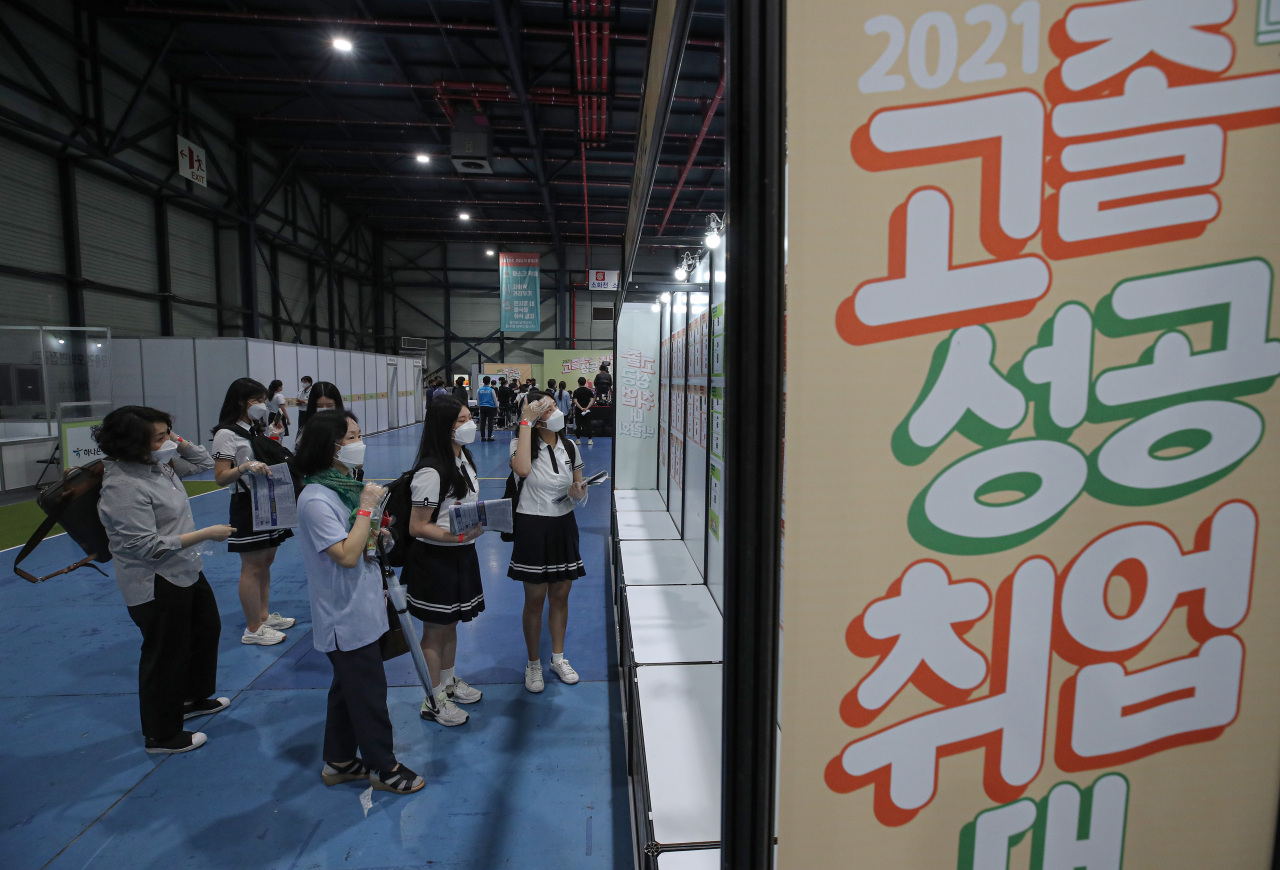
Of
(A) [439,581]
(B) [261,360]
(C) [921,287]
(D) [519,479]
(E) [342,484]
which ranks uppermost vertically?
(B) [261,360]

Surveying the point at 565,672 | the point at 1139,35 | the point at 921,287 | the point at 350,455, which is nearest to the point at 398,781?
the point at 565,672

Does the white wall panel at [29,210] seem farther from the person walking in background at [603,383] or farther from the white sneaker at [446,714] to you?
the white sneaker at [446,714]

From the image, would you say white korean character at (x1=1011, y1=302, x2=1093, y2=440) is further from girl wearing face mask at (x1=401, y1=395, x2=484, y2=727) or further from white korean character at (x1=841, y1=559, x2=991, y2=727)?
girl wearing face mask at (x1=401, y1=395, x2=484, y2=727)

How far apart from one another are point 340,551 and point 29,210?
1017 centimetres

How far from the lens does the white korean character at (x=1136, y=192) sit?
2.41ft

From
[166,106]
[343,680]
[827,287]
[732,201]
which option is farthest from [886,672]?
[166,106]

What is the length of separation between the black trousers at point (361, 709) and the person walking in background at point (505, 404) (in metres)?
12.5

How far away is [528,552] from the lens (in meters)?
2.94

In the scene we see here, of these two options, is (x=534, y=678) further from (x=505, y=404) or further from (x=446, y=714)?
(x=505, y=404)

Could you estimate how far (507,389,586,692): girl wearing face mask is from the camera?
9.55ft

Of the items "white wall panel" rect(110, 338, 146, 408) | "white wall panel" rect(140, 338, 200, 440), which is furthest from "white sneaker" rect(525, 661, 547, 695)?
"white wall panel" rect(110, 338, 146, 408)

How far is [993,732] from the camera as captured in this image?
0.80 m

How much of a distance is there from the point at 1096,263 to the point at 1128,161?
0.44 feet

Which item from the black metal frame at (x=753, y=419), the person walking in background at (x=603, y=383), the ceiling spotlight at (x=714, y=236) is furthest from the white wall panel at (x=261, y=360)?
the black metal frame at (x=753, y=419)
